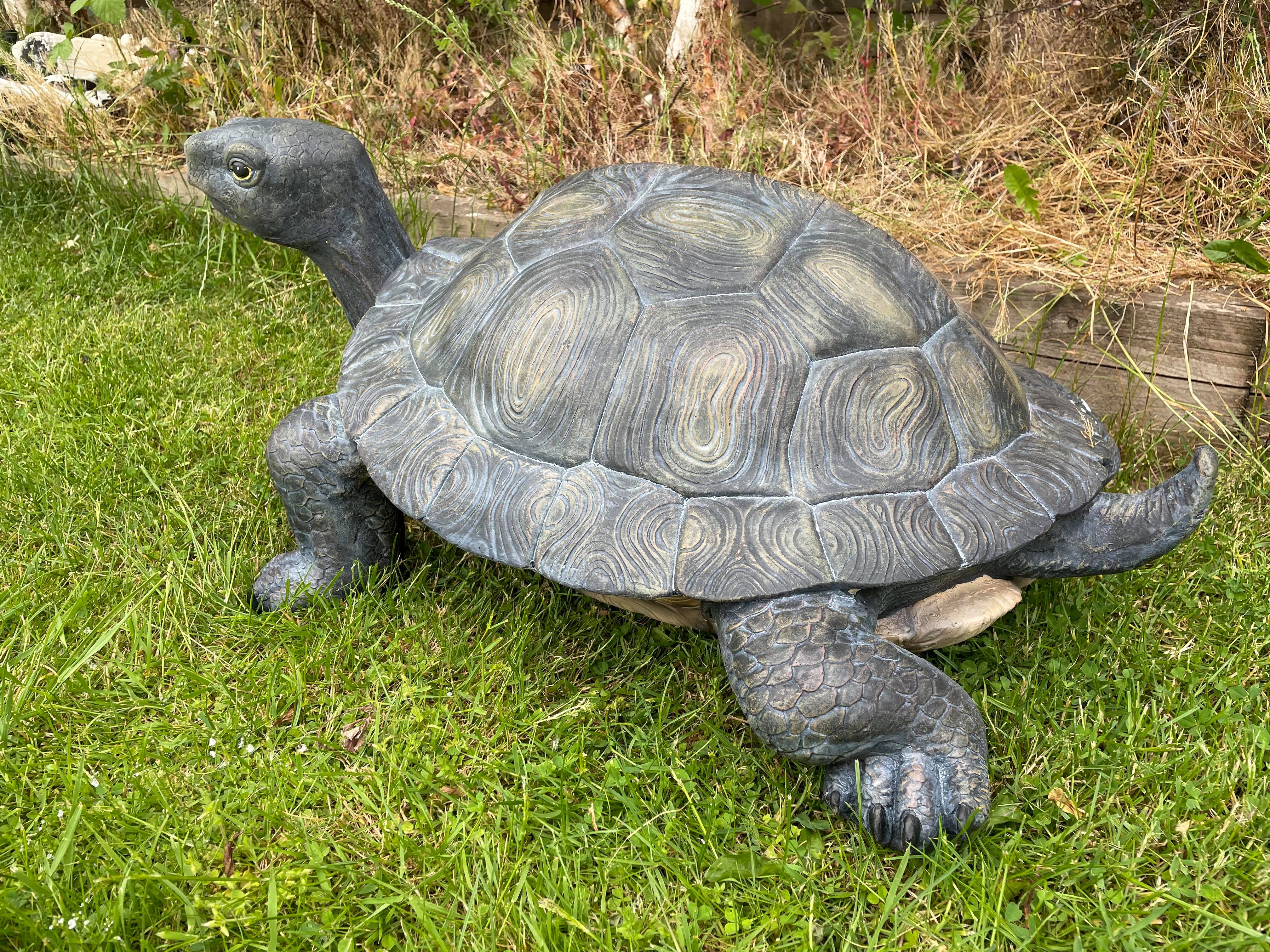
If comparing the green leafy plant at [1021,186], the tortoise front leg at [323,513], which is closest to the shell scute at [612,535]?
the tortoise front leg at [323,513]

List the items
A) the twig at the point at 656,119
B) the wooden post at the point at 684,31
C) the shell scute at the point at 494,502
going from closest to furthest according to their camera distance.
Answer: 1. the shell scute at the point at 494,502
2. the twig at the point at 656,119
3. the wooden post at the point at 684,31

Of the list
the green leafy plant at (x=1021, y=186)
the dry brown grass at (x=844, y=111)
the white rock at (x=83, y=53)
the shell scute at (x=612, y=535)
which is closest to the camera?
the shell scute at (x=612, y=535)

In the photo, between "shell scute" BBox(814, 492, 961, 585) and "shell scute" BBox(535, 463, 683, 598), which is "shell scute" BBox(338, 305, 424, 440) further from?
"shell scute" BBox(814, 492, 961, 585)

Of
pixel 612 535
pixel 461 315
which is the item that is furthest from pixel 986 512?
pixel 461 315

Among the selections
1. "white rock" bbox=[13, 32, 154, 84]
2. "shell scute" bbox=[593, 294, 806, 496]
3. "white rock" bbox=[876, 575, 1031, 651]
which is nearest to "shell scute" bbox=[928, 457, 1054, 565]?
"white rock" bbox=[876, 575, 1031, 651]

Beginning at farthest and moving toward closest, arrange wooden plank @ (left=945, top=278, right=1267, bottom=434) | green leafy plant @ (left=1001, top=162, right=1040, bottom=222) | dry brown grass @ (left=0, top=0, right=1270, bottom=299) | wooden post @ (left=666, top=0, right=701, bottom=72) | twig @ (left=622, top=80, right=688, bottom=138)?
wooden post @ (left=666, top=0, right=701, bottom=72)
twig @ (left=622, top=80, right=688, bottom=138)
dry brown grass @ (left=0, top=0, right=1270, bottom=299)
wooden plank @ (left=945, top=278, right=1267, bottom=434)
green leafy plant @ (left=1001, top=162, right=1040, bottom=222)

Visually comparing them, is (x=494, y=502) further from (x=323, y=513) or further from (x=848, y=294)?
(x=848, y=294)

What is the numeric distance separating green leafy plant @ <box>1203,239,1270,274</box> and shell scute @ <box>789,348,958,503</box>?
1.25m

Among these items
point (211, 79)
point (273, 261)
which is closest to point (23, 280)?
point (273, 261)

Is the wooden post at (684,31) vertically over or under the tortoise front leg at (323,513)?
over

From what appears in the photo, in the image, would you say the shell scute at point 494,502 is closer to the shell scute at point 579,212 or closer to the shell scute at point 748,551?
the shell scute at point 748,551

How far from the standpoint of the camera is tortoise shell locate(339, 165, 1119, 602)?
1808 mm

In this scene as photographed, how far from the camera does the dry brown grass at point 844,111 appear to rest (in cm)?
323

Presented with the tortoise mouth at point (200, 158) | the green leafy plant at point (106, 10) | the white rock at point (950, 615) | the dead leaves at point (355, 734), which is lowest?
the dead leaves at point (355, 734)
